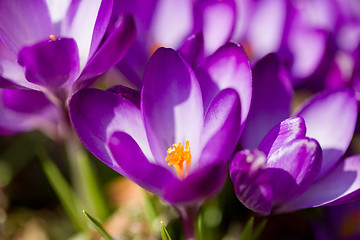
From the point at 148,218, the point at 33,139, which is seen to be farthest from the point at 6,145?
the point at 148,218

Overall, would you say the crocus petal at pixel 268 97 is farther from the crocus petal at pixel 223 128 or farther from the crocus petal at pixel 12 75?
the crocus petal at pixel 12 75

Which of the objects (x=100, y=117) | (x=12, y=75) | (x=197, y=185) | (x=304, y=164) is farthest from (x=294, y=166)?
(x=12, y=75)

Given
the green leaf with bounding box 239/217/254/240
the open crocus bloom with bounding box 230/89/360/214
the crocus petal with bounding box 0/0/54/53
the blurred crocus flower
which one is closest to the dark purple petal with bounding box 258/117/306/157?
the open crocus bloom with bounding box 230/89/360/214

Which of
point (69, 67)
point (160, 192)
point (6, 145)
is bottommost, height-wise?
point (6, 145)

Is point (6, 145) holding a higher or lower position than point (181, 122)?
lower

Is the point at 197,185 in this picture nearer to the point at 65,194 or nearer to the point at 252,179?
the point at 252,179

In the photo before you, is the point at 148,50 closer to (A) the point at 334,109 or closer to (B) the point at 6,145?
(A) the point at 334,109
